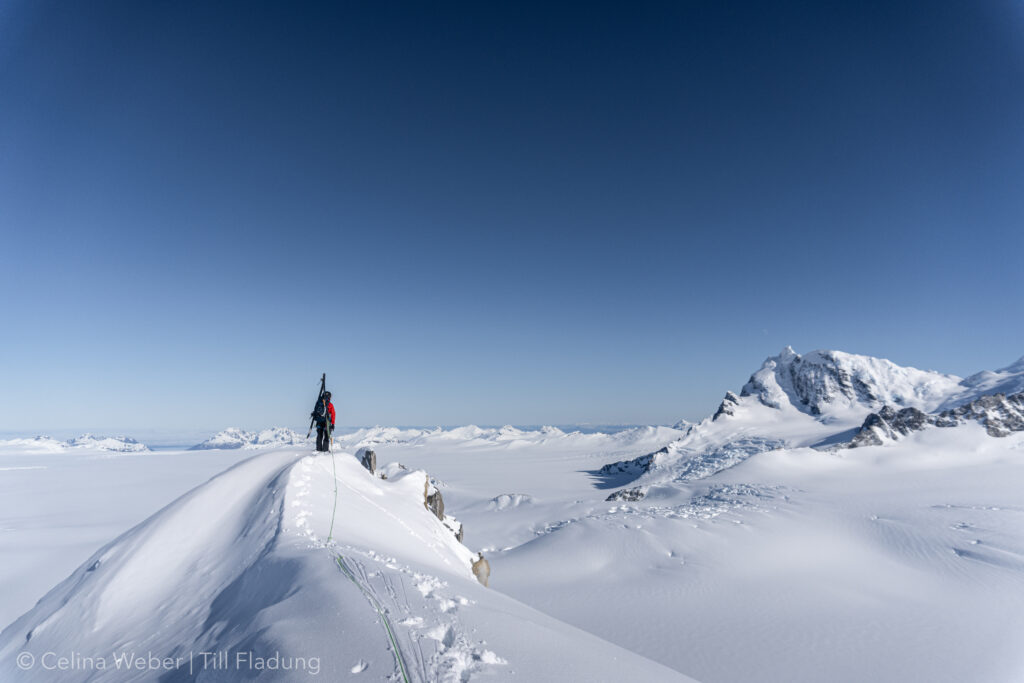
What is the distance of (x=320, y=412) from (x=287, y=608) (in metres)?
12.5

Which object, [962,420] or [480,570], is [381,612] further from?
[962,420]

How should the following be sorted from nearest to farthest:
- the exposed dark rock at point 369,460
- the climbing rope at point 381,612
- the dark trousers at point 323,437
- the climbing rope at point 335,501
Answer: the climbing rope at point 381,612
the climbing rope at point 335,501
the dark trousers at point 323,437
the exposed dark rock at point 369,460

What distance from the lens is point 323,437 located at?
16219 millimetres

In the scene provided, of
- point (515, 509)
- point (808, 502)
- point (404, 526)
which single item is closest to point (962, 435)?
point (808, 502)

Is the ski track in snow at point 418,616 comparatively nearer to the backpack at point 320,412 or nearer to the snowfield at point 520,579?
the snowfield at point 520,579

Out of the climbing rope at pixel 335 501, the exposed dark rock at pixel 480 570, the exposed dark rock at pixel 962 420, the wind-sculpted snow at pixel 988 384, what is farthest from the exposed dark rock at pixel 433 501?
the wind-sculpted snow at pixel 988 384

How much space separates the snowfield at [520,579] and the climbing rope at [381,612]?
0.09 ft

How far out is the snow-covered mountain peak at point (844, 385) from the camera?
338 feet

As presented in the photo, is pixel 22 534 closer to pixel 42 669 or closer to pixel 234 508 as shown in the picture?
pixel 234 508

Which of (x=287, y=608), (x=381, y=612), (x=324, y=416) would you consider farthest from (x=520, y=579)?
(x=287, y=608)

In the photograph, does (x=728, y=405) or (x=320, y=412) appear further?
(x=728, y=405)

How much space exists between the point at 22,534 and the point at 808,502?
5280cm

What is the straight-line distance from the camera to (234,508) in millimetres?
10031

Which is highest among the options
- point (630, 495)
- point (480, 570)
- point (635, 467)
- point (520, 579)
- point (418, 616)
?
point (418, 616)
